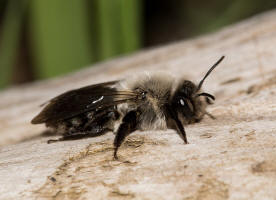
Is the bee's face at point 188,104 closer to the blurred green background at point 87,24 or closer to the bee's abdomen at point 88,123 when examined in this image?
the bee's abdomen at point 88,123

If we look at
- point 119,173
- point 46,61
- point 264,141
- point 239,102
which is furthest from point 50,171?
point 46,61

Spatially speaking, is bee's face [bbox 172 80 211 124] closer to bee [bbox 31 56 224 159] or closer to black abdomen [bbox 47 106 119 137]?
bee [bbox 31 56 224 159]

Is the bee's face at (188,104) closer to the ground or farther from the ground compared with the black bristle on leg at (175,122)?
farther from the ground

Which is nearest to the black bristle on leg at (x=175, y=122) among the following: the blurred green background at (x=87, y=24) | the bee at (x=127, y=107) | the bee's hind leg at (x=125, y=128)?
the bee at (x=127, y=107)

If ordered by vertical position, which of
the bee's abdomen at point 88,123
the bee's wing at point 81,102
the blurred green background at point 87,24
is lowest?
the bee's abdomen at point 88,123

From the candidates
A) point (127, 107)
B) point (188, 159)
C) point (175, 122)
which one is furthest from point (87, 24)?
point (188, 159)

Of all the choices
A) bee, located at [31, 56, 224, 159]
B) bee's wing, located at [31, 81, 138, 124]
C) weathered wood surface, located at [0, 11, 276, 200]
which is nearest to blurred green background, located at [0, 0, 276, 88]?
weathered wood surface, located at [0, 11, 276, 200]

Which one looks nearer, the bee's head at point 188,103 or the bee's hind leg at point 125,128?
the bee's hind leg at point 125,128
